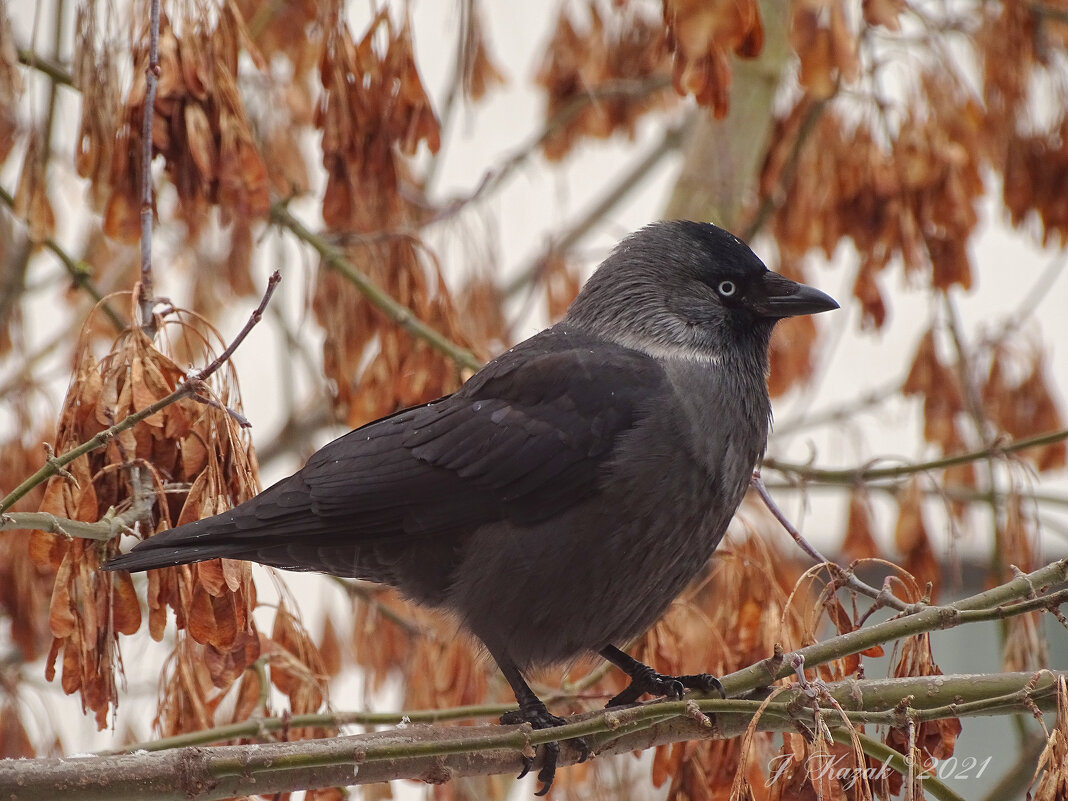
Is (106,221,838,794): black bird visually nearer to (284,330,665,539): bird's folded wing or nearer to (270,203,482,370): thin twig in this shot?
(284,330,665,539): bird's folded wing

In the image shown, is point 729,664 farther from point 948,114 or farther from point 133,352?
point 948,114

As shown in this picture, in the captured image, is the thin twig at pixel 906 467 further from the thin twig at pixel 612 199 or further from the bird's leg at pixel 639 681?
the thin twig at pixel 612 199

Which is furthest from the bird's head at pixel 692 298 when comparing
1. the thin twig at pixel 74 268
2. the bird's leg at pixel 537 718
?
the thin twig at pixel 74 268

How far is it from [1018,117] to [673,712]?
307 cm

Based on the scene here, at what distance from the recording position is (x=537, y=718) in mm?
3320

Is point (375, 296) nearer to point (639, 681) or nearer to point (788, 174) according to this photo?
point (639, 681)

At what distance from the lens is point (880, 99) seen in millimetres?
4320

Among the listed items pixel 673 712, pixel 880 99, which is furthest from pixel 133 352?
pixel 880 99

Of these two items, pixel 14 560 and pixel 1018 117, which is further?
pixel 1018 117

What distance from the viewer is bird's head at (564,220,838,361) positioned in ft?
12.3

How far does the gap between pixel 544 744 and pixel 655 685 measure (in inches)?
27.0

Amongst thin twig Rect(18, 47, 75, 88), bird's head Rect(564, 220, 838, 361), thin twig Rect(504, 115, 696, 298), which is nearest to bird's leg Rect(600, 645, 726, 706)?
bird's head Rect(564, 220, 838, 361)

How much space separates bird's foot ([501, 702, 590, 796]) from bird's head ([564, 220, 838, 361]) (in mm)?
1097

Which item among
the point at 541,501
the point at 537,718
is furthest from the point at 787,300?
the point at 537,718
